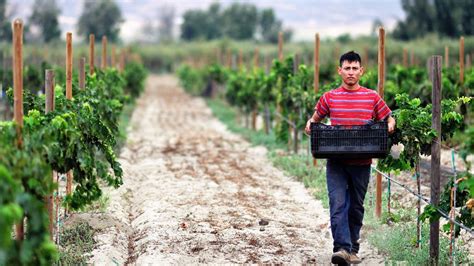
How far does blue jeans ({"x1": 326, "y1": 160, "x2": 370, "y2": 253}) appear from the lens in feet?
21.6

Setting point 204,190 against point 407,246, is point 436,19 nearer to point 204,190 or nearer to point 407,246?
point 204,190

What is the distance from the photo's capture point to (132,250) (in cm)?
772

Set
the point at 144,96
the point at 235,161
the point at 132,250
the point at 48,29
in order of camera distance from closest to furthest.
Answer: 1. the point at 132,250
2. the point at 235,161
3. the point at 144,96
4. the point at 48,29

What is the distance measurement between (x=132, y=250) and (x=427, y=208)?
2.97 meters

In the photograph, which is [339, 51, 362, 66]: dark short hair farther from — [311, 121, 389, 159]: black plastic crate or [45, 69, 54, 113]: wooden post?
[45, 69, 54, 113]: wooden post

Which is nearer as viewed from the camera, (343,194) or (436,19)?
(343,194)

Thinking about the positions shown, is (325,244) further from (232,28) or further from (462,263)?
(232,28)

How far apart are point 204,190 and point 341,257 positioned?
456 centimetres

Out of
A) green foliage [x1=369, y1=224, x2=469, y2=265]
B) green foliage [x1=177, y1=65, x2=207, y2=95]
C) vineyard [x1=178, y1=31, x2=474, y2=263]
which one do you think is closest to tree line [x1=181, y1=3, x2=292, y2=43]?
green foliage [x1=177, y1=65, x2=207, y2=95]

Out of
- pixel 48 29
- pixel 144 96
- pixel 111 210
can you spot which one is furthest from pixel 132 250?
pixel 48 29

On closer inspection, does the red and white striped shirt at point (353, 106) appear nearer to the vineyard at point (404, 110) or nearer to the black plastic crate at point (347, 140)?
the black plastic crate at point (347, 140)

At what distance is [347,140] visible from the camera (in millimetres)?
6395

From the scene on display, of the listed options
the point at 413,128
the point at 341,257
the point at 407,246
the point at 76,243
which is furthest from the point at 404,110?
the point at 76,243

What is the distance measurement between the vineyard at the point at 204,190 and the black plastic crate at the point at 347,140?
21.6 inches
